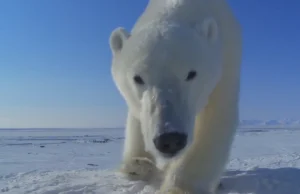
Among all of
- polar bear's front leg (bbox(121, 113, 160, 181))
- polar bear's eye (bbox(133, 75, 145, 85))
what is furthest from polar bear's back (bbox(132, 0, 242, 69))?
polar bear's front leg (bbox(121, 113, 160, 181))

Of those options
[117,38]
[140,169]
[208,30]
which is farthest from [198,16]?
[140,169]

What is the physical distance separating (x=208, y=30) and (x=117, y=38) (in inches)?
26.3

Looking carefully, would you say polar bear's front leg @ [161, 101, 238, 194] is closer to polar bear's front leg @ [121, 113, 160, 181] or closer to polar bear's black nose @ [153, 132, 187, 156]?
polar bear's black nose @ [153, 132, 187, 156]

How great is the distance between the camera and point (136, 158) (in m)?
3.40

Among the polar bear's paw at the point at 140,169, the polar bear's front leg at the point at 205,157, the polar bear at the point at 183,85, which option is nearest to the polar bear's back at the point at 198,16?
the polar bear at the point at 183,85

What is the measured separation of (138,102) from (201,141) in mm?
560

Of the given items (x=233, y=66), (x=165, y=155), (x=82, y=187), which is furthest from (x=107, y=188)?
(x=233, y=66)

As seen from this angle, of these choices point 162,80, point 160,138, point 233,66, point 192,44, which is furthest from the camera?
point 233,66

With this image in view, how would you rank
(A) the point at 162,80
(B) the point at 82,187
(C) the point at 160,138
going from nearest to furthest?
1. (C) the point at 160,138
2. (A) the point at 162,80
3. (B) the point at 82,187

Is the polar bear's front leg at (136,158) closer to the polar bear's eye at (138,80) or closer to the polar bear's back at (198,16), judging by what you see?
the polar bear's back at (198,16)

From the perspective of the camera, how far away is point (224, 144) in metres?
2.60

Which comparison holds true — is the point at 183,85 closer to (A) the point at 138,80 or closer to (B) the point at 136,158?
(A) the point at 138,80

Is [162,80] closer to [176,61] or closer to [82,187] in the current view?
[176,61]

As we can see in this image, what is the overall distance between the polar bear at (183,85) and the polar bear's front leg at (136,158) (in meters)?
0.02
